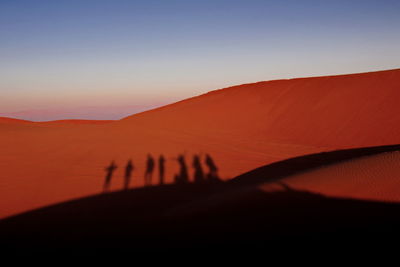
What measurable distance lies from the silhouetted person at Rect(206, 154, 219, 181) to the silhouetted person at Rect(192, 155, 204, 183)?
26 centimetres

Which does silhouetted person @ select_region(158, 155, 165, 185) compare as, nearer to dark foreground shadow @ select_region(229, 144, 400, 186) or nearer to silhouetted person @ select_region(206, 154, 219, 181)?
silhouetted person @ select_region(206, 154, 219, 181)

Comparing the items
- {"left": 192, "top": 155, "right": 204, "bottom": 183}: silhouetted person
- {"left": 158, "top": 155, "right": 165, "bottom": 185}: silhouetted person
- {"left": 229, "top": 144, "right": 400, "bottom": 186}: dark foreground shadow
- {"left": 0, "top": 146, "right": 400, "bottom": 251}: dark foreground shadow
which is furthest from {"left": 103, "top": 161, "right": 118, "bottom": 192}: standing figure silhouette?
{"left": 229, "top": 144, "right": 400, "bottom": 186}: dark foreground shadow

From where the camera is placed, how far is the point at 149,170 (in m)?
10.6

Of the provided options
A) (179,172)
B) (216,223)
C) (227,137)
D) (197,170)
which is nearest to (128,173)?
(179,172)

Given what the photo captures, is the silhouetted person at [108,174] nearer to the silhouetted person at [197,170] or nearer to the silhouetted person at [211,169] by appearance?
→ the silhouetted person at [197,170]

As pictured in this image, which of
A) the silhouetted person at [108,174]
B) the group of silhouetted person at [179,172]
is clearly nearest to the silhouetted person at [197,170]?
the group of silhouetted person at [179,172]

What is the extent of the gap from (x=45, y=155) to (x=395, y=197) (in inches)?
500

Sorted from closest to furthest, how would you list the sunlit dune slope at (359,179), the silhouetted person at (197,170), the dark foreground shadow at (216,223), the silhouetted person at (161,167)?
the dark foreground shadow at (216,223) → the sunlit dune slope at (359,179) → the silhouetted person at (197,170) → the silhouetted person at (161,167)

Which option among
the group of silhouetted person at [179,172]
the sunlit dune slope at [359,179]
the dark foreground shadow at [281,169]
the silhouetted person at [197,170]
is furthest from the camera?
the silhouetted person at [197,170]

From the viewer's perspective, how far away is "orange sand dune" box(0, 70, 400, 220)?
9469 millimetres

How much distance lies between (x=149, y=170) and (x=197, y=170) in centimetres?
165

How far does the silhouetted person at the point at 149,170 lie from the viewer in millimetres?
9211

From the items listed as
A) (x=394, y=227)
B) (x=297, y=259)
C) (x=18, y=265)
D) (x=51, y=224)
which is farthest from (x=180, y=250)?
(x=51, y=224)

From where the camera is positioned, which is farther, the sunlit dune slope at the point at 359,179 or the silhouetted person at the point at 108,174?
the silhouetted person at the point at 108,174
